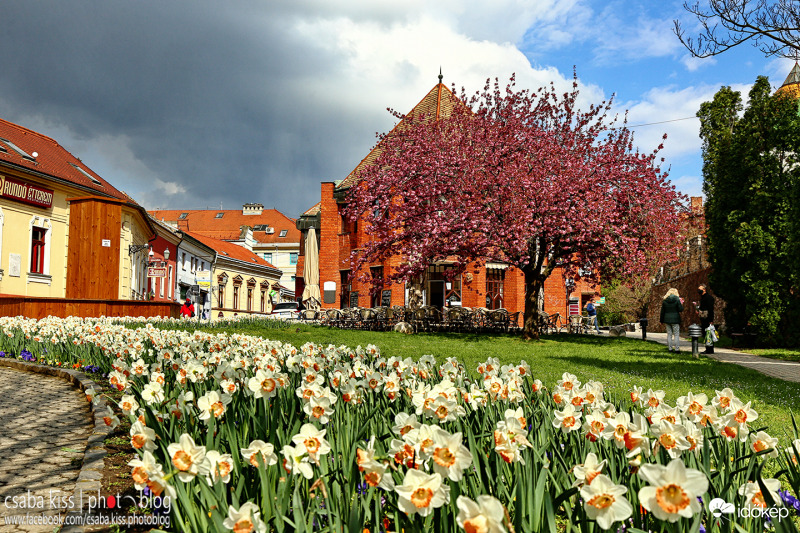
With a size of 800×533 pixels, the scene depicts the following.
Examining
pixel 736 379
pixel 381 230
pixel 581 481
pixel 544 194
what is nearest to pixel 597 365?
pixel 736 379

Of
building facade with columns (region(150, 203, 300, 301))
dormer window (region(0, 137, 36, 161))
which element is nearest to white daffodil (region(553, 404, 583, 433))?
dormer window (region(0, 137, 36, 161))

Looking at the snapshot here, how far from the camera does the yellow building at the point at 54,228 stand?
1920 centimetres

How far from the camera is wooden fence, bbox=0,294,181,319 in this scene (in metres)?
15.5

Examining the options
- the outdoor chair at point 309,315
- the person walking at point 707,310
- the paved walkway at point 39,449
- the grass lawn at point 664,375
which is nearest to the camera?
the paved walkway at point 39,449

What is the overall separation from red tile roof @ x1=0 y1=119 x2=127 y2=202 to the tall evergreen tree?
26316 mm

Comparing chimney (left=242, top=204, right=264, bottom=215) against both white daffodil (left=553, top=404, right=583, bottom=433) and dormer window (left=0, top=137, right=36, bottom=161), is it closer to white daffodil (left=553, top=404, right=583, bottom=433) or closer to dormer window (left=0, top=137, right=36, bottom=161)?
dormer window (left=0, top=137, right=36, bottom=161)

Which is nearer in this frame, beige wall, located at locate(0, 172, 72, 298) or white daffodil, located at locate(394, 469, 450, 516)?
white daffodil, located at locate(394, 469, 450, 516)

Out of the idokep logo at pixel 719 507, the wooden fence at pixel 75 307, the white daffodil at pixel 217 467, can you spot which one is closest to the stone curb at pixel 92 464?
the white daffodil at pixel 217 467

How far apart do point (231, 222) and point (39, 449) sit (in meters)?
74.3

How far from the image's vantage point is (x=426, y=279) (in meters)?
32.9

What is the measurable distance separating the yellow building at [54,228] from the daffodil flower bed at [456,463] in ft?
57.6

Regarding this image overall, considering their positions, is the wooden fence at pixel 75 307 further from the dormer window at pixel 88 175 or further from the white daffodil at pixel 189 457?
the white daffodil at pixel 189 457

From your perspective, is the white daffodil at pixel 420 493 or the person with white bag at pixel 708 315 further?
the person with white bag at pixel 708 315

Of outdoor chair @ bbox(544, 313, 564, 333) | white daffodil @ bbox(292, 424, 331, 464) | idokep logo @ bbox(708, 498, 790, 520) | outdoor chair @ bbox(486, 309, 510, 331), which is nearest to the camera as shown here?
idokep logo @ bbox(708, 498, 790, 520)
